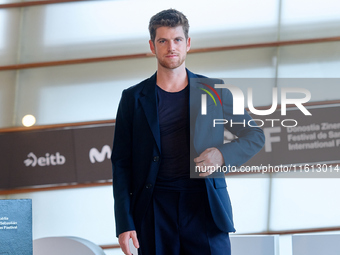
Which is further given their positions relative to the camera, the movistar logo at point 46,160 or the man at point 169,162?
the movistar logo at point 46,160

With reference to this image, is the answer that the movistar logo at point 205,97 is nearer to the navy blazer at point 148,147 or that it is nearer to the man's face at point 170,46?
the navy blazer at point 148,147

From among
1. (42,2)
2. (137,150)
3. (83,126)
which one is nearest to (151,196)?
(137,150)

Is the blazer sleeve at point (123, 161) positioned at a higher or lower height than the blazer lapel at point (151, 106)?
lower

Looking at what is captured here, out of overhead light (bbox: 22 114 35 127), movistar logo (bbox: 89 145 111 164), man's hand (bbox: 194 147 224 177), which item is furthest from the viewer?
overhead light (bbox: 22 114 35 127)

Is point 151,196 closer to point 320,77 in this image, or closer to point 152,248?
point 152,248

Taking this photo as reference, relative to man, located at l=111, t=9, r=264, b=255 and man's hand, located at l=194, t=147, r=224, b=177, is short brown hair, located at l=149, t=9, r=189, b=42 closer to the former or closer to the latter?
man, located at l=111, t=9, r=264, b=255

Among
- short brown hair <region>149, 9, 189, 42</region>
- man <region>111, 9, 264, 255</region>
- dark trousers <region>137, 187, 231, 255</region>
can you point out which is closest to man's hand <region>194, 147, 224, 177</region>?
man <region>111, 9, 264, 255</region>

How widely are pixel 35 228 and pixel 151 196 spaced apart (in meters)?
2.85

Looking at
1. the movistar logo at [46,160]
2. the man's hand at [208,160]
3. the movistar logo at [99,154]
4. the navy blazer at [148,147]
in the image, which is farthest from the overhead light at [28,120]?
the man's hand at [208,160]

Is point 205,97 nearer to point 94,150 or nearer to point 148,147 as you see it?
point 148,147

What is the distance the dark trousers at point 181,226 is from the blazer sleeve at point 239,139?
6.8 inches

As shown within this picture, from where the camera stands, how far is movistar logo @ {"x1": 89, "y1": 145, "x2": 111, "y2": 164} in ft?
12.8

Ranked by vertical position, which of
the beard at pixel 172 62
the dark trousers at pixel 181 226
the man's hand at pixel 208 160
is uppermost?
the beard at pixel 172 62

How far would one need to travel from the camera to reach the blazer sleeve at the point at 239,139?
1540 millimetres
